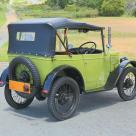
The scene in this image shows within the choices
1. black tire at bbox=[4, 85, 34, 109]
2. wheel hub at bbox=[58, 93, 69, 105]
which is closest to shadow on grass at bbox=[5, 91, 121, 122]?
black tire at bbox=[4, 85, 34, 109]

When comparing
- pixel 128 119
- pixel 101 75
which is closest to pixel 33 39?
pixel 101 75

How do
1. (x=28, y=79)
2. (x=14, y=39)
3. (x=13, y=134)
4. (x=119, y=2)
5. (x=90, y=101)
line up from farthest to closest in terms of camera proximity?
(x=119, y=2)
(x=90, y=101)
(x=14, y=39)
(x=28, y=79)
(x=13, y=134)

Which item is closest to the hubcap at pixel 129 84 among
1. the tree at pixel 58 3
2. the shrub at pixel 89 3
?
the shrub at pixel 89 3

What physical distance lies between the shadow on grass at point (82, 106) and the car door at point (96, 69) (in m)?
0.47

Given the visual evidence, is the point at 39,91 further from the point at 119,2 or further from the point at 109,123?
the point at 119,2

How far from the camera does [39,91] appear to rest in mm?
8305

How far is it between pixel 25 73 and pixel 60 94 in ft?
2.40

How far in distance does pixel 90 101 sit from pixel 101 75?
841 millimetres

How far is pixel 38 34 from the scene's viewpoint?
27.8 ft

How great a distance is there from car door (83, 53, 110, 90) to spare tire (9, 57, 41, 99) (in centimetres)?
107

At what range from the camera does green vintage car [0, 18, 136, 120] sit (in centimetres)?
820

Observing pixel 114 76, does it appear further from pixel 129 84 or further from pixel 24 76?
pixel 24 76

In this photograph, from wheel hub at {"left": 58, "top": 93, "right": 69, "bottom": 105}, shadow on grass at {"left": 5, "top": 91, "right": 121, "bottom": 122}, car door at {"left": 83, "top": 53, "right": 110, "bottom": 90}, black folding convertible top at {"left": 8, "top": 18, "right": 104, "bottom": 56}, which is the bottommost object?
shadow on grass at {"left": 5, "top": 91, "right": 121, "bottom": 122}

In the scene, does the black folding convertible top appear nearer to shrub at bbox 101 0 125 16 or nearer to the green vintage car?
the green vintage car
